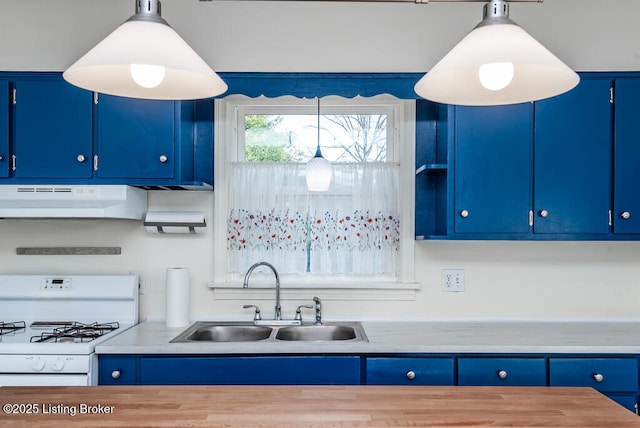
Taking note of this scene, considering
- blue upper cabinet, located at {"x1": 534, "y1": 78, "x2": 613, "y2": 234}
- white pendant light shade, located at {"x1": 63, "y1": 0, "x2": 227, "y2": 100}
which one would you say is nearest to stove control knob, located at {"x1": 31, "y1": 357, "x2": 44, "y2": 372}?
white pendant light shade, located at {"x1": 63, "y1": 0, "x2": 227, "y2": 100}

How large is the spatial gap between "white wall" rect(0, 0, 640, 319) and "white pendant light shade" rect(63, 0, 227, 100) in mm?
1379

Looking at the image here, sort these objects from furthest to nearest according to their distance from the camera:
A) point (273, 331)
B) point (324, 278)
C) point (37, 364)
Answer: point (324, 278) → point (273, 331) → point (37, 364)

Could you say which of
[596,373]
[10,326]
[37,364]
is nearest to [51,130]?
[10,326]

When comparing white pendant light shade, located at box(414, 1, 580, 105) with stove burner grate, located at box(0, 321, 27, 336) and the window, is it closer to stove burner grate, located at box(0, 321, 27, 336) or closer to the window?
the window

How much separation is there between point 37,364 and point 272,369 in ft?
3.21

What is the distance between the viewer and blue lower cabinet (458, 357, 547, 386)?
2.11 m

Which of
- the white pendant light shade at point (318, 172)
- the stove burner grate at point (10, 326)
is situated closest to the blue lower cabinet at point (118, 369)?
the stove burner grate at point (10, 326)

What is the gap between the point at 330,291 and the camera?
8.80 feet

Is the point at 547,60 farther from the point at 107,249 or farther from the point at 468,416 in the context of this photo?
the point at 107,249

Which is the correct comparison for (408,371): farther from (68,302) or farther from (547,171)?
(68,302)

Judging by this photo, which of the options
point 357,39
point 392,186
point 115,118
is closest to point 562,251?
point 392,186

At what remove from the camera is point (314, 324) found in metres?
2.58

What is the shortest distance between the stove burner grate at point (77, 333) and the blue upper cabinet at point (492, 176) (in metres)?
1.80

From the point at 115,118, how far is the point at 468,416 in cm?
205
